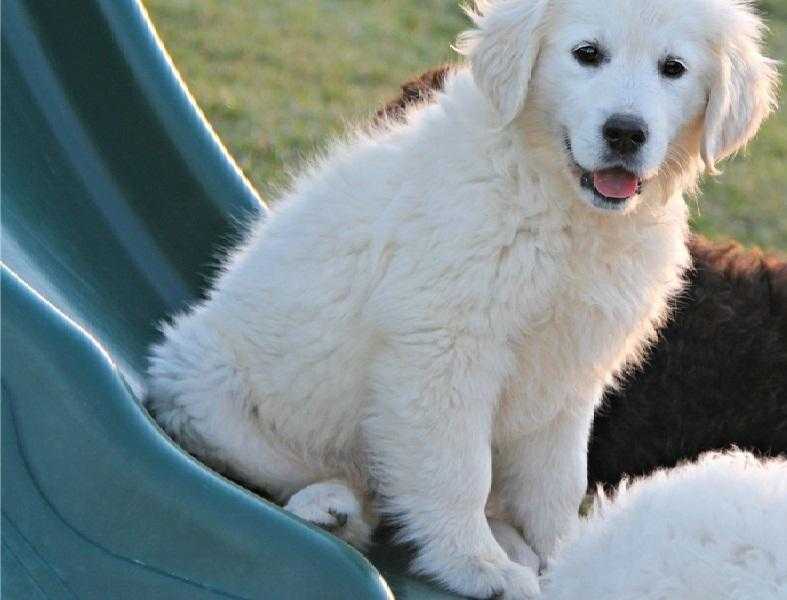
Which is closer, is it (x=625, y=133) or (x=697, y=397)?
(x=625, y=133)

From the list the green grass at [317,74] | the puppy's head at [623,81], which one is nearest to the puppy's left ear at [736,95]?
the puppy's head at [623,81]

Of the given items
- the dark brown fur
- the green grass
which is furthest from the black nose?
the green grass

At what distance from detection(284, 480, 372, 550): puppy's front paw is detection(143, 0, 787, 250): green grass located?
3727mm

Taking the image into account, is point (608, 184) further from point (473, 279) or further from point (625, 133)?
point (473, 279)

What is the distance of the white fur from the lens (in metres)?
2.70

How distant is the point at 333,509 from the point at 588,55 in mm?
1195

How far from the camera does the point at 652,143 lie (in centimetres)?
317

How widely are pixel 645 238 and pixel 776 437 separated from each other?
1.30 m

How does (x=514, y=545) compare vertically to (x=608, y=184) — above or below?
below

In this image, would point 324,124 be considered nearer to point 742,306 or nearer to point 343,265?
point 742,306

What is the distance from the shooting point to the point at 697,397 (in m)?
4.46

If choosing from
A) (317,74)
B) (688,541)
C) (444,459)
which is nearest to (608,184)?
(444,459)

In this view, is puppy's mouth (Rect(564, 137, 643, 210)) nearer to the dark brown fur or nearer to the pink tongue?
the pink tongue

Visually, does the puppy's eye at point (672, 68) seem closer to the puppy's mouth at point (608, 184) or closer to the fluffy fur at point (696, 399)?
the puppy's mouth at point (608, 184)
